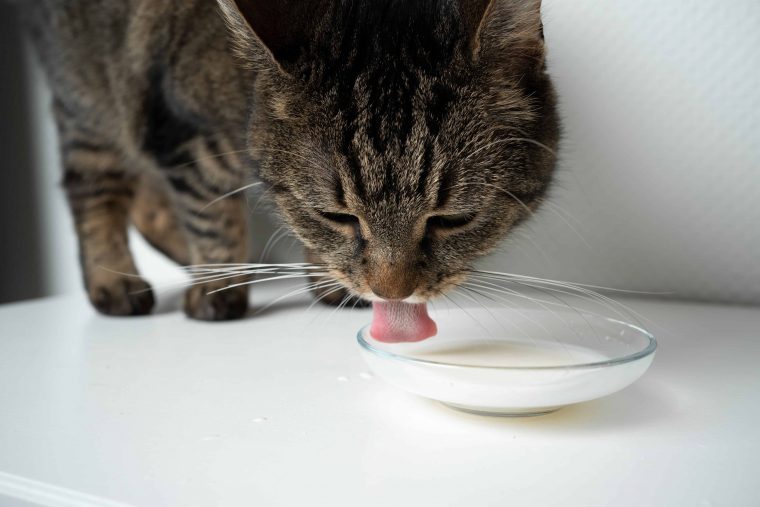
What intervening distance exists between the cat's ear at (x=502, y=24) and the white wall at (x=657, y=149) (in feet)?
1.30

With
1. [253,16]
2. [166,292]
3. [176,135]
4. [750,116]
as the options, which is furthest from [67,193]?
[750,116]

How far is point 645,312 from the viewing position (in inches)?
53.5

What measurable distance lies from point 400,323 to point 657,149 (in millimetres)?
698

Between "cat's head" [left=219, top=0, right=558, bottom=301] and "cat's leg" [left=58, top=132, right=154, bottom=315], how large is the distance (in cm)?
69

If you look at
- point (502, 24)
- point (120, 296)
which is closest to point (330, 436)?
point (502, 24)

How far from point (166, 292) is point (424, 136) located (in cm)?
99

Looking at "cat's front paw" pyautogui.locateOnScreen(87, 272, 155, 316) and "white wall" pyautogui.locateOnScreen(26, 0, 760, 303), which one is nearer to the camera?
"white wall" pyautogui.locateOnScreen(26, 0, 760, 303)

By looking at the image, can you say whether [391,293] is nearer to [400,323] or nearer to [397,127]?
[400,323]

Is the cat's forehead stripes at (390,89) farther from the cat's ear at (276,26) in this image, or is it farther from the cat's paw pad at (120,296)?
the cat's paw pad at (120,296)

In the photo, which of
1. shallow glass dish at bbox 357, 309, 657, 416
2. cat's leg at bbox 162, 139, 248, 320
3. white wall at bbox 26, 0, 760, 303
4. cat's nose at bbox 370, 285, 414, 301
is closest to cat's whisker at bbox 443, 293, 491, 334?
shallow glass dish at bbox 357, 309, 657, 416

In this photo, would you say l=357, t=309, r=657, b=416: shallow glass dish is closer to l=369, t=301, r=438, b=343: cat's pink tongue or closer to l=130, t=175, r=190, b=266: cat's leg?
l=369, t=301, r=438, b=343: cat's pink tongue

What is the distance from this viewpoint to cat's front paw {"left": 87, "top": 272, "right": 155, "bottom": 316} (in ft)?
4.65

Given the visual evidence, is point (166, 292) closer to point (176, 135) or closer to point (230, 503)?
point (176, 135)

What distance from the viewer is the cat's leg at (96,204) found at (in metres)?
1.52
